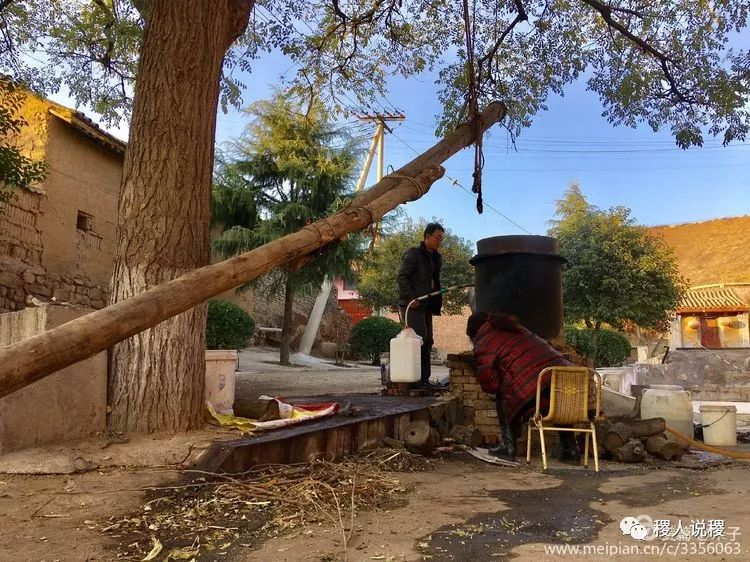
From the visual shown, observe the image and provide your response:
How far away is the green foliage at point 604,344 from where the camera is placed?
20.7 meters

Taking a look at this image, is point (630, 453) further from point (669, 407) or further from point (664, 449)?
point (669, 407)

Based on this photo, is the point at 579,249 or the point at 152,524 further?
the point at 579,249

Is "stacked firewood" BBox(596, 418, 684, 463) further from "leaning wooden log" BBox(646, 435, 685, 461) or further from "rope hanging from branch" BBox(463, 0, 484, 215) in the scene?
"rope hanging from branch" BBox(463, 0, 484, 215)

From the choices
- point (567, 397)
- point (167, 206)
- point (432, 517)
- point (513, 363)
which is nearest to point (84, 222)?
point (167, 206)

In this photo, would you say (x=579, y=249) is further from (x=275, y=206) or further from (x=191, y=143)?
(x=191, y=143)

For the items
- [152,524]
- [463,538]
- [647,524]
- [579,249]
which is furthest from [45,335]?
[579,249]

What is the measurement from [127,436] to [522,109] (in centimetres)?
727

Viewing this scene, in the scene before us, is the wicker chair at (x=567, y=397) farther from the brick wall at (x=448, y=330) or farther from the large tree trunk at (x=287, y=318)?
the brick wall at (x=448, y=330)

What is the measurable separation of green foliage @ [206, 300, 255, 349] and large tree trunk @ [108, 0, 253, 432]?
969cm

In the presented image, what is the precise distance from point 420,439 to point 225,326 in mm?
9643

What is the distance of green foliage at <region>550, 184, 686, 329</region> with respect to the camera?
1872 cm

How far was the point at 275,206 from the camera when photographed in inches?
611

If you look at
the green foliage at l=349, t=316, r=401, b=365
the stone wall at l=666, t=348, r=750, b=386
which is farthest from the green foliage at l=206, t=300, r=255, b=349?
the stone wall at l=666, t=348, r=750, b=386

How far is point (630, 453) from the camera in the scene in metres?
5.25
